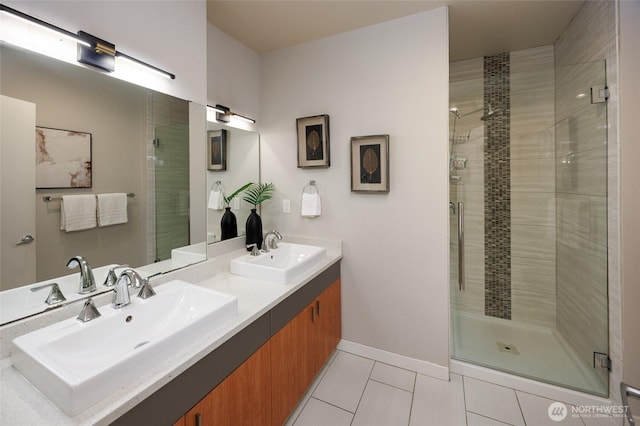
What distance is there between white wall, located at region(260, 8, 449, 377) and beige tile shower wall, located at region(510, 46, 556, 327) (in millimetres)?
1003

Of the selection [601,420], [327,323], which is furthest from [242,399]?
[601,420]

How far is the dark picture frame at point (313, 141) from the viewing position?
2.21 m

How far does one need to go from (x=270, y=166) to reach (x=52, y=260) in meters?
1.65

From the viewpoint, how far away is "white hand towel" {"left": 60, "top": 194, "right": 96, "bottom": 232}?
1146 mm

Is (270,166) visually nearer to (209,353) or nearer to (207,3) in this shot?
(207,3)

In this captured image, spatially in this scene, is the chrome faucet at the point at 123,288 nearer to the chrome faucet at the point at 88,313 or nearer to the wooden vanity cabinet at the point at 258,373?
the chrome faucet at the point at 88,313

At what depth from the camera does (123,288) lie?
117 cm

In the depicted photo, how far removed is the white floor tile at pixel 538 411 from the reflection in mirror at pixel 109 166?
2239 millimetres

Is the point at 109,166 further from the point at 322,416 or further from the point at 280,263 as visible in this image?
the point at 322,416

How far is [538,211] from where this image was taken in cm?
228

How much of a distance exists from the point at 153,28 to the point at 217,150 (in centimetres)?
78

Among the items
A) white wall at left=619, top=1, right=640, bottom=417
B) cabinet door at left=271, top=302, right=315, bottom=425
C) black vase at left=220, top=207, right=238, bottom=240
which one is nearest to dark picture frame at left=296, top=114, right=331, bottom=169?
black vase at left=220, top=207, right=238, bottom=240

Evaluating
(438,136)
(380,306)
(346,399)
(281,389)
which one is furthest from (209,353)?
(438,136)

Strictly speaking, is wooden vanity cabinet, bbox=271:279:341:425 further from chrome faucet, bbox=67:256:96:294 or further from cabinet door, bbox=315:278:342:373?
chrome faucet, bbox=67:256:96:294
